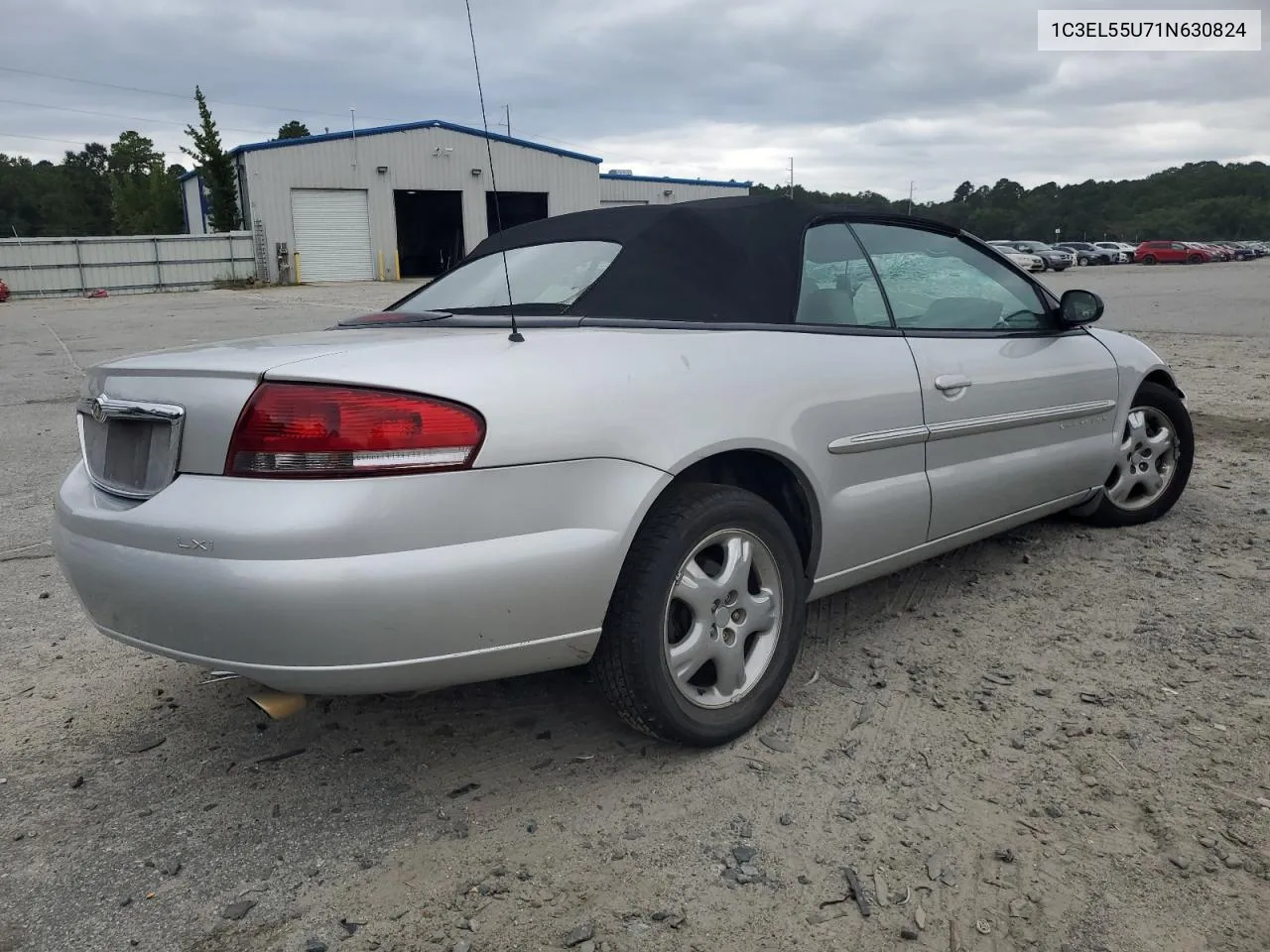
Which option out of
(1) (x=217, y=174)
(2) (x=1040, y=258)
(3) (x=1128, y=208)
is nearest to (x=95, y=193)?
(1) (x=217, y=174)

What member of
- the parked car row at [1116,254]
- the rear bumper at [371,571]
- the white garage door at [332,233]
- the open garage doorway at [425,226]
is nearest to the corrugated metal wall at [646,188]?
the open garage doorway at [425,226]

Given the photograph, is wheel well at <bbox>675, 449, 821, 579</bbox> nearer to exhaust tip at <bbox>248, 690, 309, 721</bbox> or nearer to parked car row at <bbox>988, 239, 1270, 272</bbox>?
exhaust tip at <bbox>248, 690, 309, 721</bbox>

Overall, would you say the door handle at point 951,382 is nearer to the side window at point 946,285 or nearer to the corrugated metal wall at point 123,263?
the side window at point 946,285

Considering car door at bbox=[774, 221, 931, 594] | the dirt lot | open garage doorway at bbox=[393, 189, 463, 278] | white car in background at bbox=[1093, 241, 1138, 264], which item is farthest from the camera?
white car in background at bbox=[1093, 241, 1138, 264]

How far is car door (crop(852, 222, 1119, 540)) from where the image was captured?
131 inches

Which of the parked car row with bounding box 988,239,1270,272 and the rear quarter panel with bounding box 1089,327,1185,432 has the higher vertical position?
the parked car row with bounding box 988,239,1270,272

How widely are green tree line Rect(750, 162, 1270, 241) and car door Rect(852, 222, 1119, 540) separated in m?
95.1

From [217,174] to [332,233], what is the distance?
5.09m

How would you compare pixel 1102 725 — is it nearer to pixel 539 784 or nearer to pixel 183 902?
pixel 539 784

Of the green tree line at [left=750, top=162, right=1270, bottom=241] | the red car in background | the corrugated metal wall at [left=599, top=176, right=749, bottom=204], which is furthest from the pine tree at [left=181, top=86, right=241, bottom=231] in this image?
the green tree line at [left=750, top=162, right=1270, bottom=241]

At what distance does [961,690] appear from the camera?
299cm

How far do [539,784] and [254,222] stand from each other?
3854 centimetres

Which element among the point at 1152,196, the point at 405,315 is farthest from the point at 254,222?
the point at 1152,196

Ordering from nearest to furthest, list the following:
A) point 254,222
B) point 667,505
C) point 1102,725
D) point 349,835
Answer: point 349,835
point 667,505
point 1102,725
point 254,222
